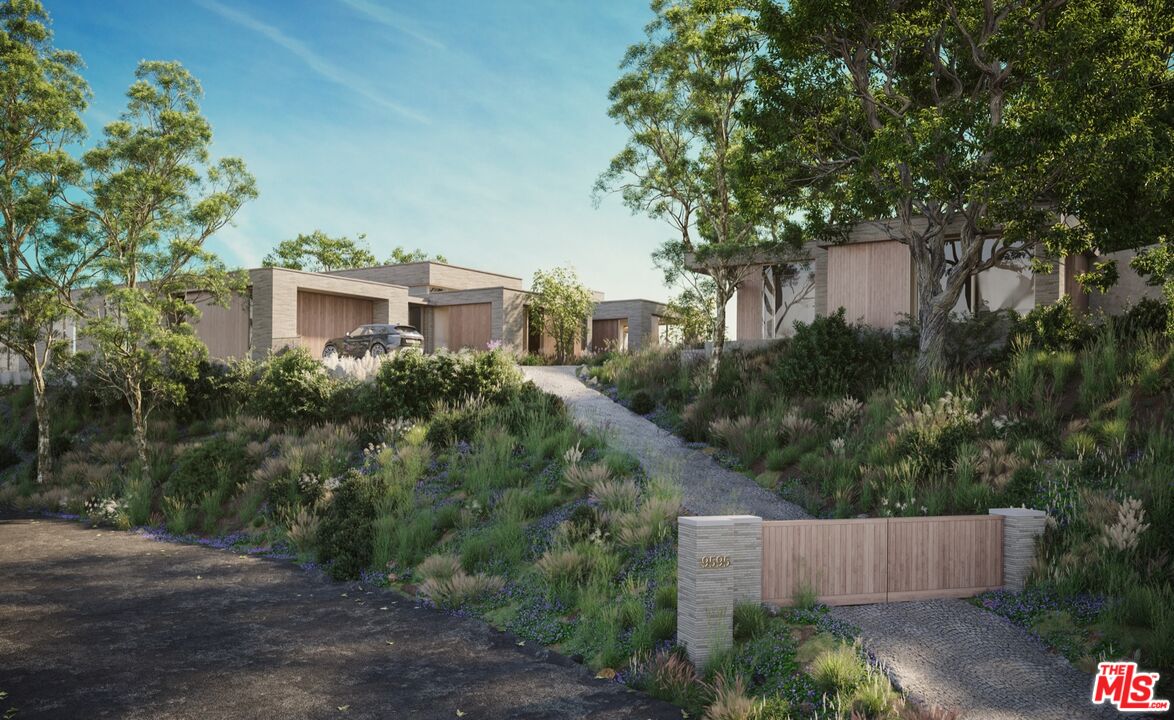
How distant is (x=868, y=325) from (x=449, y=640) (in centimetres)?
1441

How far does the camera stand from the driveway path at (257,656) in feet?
21.0

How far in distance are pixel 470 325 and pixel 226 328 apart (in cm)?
882

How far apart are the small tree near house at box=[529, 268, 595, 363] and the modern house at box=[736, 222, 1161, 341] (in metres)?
8.87

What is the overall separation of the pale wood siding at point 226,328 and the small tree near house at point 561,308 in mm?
10408

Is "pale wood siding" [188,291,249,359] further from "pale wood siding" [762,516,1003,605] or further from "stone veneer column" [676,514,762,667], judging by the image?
"pale wood siding" [762,516,1003,605]

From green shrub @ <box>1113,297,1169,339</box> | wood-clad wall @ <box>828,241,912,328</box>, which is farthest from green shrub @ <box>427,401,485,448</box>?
green shrub @ <box>1113,297,1169,339</box>

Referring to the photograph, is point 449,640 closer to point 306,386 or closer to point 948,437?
point 948,437

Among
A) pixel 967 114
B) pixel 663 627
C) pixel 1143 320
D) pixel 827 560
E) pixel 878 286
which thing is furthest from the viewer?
pixel 878 286

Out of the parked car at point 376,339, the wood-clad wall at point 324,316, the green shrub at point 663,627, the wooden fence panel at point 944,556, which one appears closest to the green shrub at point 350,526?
the green shrub at point 663,627

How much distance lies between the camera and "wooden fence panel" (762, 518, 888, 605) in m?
7.41

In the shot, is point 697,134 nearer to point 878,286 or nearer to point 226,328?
point 878,286

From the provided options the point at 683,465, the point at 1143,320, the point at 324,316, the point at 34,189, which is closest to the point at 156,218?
the point at 34,189

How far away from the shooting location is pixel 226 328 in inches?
1086

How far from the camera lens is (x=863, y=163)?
1414 centimetres
